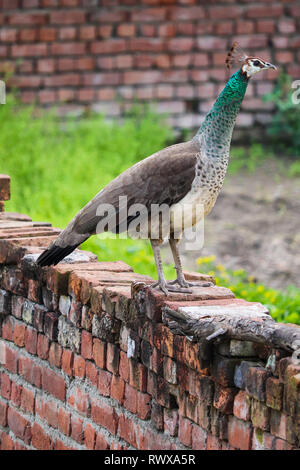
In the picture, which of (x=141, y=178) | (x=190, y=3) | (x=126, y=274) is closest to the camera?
(x=141, y=178)

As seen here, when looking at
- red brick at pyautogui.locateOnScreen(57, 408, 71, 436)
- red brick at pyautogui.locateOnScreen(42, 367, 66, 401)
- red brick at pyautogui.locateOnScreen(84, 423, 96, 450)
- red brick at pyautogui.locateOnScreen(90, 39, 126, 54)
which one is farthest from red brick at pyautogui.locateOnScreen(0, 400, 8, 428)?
red brick at pyautogui.locateOnScreen(90, 39, 126, 54)

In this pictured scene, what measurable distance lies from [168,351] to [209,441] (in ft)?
1.08

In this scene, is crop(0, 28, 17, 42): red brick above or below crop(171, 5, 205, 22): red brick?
below

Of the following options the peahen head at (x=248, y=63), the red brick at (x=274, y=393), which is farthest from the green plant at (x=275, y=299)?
the red brick at (x=274, y=393)

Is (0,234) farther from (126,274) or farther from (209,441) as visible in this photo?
(209,441)

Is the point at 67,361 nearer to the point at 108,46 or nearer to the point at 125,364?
the point at 125,364

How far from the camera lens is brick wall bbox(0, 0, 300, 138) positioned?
31.5 ft

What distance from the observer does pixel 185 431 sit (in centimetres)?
266

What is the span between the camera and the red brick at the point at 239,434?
234 centimetres

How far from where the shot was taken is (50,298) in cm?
350

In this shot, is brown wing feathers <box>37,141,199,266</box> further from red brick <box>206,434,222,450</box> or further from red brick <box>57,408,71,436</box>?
red brick <box>206,434,222,450</box>

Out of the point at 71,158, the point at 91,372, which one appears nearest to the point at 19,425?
the point at 91,372

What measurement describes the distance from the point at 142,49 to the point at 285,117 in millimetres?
1833
